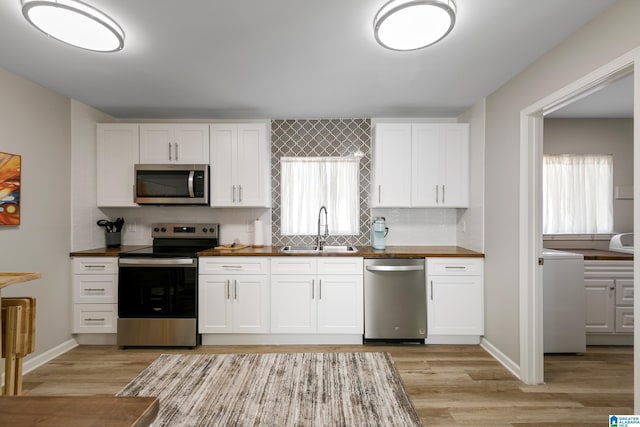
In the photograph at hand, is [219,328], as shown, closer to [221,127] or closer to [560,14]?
[221,127]

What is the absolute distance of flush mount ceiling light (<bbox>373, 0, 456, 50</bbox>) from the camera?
1.57m

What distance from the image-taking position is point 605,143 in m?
3.74

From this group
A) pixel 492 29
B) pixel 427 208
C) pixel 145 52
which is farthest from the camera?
pixel 427 208

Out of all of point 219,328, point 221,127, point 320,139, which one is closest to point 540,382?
point 219,328

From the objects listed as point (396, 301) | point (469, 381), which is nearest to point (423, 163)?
point (396, 301)

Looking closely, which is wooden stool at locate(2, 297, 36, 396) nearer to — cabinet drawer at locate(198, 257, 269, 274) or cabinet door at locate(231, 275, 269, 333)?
cabinet drawer at locate(198, 257, 269, 274)

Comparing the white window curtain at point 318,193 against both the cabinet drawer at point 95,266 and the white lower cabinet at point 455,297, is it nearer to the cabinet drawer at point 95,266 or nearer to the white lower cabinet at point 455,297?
the white lower cabinet at point 455,297

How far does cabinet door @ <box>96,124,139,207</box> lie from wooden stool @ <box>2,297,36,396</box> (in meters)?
1.85

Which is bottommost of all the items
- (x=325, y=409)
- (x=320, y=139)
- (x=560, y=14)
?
(x=325, y=409)

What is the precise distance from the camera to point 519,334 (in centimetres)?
257

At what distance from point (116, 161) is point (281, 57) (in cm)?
233

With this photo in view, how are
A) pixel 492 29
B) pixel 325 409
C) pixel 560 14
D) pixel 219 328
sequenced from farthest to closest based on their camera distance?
pixel 219 328
pixel 492 29
pixel 560 14
pixel 325 409

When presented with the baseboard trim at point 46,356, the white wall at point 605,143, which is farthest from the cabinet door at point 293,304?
the white wall at point 605,143

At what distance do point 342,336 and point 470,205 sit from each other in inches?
77.2
